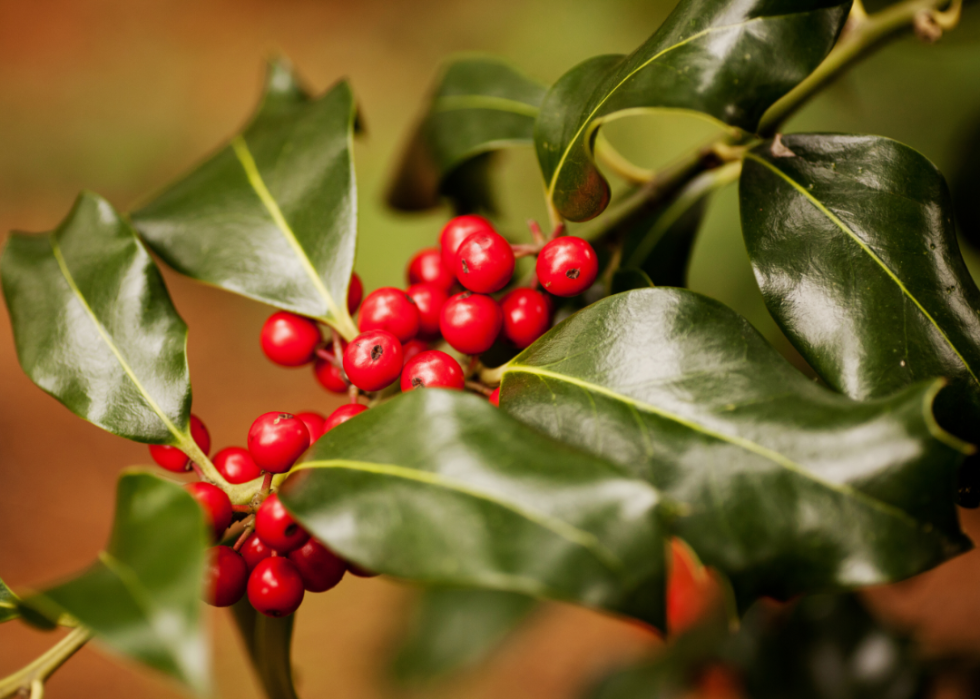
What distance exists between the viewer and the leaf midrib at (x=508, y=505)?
1.02ft

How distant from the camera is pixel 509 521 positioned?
32 cm

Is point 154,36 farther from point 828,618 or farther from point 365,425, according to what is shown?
point 828,618

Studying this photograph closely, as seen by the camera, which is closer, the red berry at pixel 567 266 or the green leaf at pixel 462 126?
the red berry at pixel 567 266

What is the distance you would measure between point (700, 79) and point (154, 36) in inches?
93.4

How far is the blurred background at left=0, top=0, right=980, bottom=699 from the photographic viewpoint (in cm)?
131

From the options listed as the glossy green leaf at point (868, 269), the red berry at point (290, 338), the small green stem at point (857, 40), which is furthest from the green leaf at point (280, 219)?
the small green stem at point (857, 40)

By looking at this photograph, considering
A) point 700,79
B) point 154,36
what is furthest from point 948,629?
point 154,36

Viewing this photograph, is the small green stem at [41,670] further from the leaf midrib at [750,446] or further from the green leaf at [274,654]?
the leaf midrib at [750,446]

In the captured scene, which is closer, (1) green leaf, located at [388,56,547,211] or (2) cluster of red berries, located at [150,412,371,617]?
(2) cluster of red berries, located at [150,412,371,617]

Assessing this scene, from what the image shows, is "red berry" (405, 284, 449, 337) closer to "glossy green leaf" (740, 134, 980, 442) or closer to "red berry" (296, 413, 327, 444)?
"red berry" (296, 413, 327, 444)

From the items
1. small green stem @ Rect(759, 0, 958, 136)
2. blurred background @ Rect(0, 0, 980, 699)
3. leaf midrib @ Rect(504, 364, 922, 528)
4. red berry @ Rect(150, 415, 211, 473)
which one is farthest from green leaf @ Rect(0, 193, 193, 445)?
blurred background @ Rect(0, 0, 980, 699)

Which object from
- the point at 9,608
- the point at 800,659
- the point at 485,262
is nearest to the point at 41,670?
the point at 9,608

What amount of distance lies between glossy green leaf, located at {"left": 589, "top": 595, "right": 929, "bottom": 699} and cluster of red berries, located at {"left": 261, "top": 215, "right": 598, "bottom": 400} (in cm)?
81

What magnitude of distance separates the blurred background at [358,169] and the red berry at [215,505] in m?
0.92
